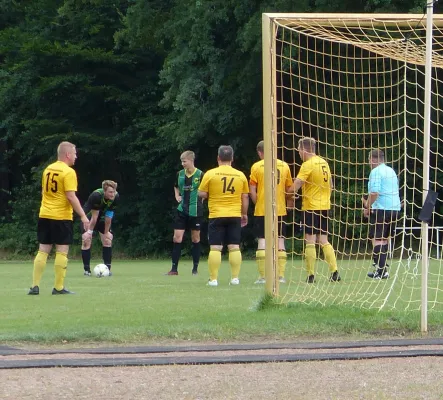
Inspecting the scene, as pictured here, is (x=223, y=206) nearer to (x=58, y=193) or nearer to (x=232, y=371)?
(x=58, y=193)

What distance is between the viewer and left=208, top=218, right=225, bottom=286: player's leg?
15234 millimetres

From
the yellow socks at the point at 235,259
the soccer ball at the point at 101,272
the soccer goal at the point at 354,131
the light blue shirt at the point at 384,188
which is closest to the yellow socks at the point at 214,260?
the yellow socks at the point at 235,259

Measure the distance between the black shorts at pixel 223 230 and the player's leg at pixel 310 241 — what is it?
3.10 feet

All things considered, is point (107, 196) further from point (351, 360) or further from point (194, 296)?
point (351, 360)

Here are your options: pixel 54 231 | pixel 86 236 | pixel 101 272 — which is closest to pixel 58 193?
pixel 54 231

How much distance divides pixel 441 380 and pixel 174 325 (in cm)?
331

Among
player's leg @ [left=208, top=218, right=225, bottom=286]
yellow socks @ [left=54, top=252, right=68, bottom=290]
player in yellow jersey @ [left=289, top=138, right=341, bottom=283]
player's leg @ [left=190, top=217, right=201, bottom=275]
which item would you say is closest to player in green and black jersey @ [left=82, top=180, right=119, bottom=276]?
player's leg @ [left=190, top=217, right=201, bottom=275]

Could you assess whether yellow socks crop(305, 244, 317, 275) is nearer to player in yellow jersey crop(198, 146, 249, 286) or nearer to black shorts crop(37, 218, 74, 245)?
player in yellow jersey crop(198, 146, 249, 286)

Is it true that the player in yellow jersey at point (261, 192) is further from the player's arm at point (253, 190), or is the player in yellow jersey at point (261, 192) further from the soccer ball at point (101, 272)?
the soccer ball at point (101, 272)

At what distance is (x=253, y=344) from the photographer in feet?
31.2

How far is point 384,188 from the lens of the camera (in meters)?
15.8

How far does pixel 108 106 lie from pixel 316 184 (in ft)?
84.6

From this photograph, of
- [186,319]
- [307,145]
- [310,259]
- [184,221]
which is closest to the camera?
[186,319]

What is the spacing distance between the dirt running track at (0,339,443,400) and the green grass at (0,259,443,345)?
0.56 meters
